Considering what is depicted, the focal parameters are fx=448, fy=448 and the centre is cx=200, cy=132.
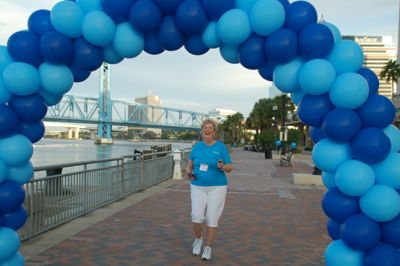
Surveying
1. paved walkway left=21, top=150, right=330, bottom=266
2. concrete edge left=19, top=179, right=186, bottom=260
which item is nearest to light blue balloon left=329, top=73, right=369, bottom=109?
paved walkway left=21, top=150, right=330, bottom=266

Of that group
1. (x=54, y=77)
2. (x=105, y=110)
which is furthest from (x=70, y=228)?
(x=105, y=110)

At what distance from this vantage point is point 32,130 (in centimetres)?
444

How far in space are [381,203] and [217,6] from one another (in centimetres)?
220

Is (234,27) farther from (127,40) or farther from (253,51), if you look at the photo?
(127,40)

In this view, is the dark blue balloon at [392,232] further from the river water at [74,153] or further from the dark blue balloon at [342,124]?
the river water at [74,153]

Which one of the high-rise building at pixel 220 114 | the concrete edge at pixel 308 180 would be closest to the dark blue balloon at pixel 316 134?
the concrete edge at pixel 308 180

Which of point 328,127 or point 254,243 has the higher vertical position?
point 328,127

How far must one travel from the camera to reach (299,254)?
5781mm

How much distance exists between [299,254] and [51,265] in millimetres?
3051

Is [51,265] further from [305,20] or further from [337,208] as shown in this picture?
[305,20]

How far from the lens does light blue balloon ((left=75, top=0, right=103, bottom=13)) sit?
4262 millimetres

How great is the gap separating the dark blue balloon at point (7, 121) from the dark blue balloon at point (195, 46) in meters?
1.77

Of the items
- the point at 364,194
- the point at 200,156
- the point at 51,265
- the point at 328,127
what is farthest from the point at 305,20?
the point at 51,265

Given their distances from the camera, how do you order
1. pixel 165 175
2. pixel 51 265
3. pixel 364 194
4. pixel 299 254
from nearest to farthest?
pixel 364 194, pixel 51 265, pixel 299 254, pixel 165 175
